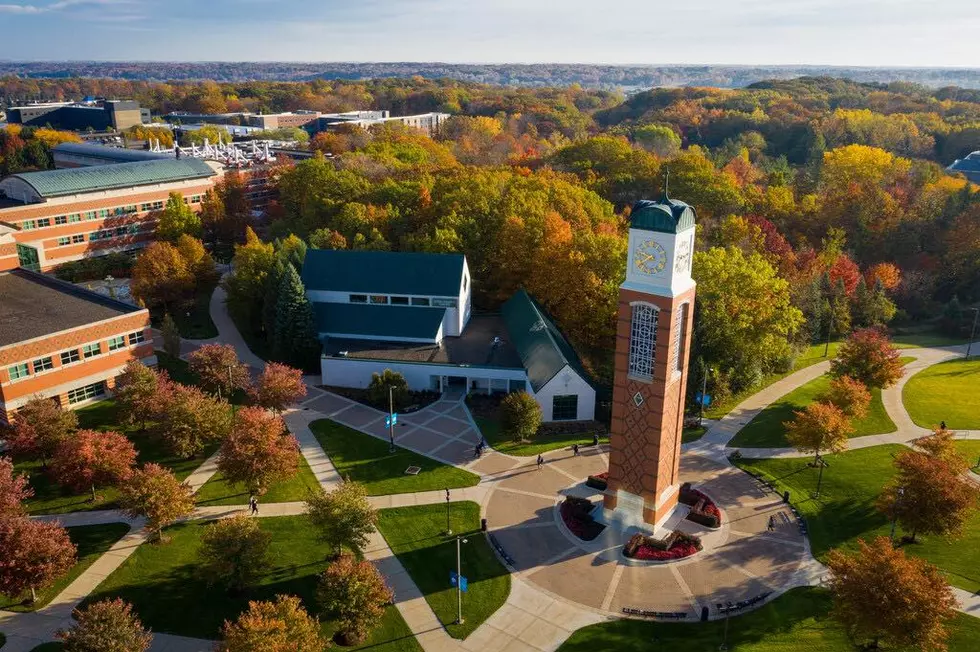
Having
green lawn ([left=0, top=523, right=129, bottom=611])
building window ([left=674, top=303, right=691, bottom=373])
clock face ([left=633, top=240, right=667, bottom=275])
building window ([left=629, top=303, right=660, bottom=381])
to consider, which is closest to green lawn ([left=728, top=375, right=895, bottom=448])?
building window ([left=674, top=303, right=691, bottom=373])

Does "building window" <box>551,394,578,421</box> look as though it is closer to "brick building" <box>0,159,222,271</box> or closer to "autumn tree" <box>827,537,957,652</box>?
"autumn tree" <box>827,537,957,652</box>

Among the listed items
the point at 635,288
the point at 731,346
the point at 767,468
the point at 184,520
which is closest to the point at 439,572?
the point at 184,520

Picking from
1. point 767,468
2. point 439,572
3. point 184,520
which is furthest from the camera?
point 767,468

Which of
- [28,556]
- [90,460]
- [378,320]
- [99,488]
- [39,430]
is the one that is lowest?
[99,488]

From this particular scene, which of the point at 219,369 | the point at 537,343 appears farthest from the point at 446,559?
the point at 219,369

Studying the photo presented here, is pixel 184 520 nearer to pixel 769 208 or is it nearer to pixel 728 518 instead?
pixel 728 518

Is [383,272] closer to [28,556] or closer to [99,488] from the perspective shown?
[99,488]
